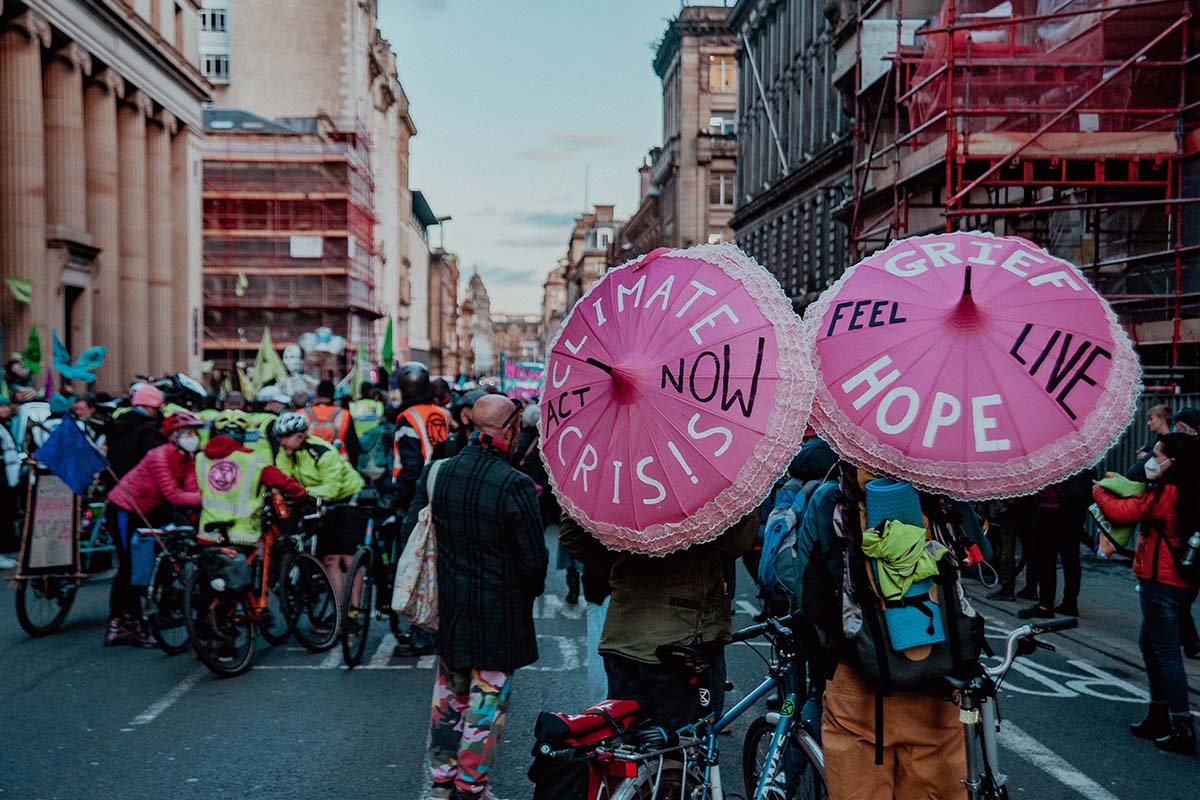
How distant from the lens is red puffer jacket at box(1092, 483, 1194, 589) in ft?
22.3

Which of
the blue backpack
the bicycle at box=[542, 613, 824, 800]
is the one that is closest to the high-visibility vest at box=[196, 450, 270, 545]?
the blue backpack

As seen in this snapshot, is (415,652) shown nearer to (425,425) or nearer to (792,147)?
(425,425)

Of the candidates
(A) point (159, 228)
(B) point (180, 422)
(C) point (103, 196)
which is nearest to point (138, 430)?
(B) point (180, 422)

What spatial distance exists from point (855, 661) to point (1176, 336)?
11.8 metres

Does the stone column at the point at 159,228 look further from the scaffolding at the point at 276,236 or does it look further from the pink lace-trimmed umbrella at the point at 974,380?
the pink lace-trimmed umbrella at the point at 974,380

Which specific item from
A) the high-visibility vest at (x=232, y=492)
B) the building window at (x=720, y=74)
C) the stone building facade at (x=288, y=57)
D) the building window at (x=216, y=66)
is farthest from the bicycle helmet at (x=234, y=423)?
the building window at (x=216, y=66)

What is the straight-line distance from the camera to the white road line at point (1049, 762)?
5.96 meters

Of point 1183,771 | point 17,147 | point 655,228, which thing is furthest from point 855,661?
point 655,228

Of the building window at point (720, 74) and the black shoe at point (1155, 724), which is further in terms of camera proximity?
the building window at point (720, 74)

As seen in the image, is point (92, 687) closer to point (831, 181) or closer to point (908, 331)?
point (908, 331)

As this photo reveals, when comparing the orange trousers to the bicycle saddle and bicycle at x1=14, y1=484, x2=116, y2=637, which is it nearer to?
the bicycle saddle

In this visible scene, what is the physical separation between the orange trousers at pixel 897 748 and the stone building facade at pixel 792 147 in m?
28.0

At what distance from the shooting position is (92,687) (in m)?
8.07

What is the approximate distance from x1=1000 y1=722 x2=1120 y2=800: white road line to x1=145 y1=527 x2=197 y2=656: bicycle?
5770 millimetres
